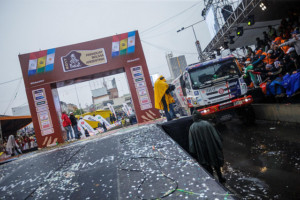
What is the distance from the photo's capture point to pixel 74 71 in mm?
8586

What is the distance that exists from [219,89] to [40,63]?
8.37 m

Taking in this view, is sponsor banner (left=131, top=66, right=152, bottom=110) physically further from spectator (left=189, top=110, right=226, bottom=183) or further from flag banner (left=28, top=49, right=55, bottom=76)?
spectator (left=189, top=110, right=226, bottom=183)

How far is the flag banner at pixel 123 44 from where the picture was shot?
8651 millimetres

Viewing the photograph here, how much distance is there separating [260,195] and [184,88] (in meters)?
5.76

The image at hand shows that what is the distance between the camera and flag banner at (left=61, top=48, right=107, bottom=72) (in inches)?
337

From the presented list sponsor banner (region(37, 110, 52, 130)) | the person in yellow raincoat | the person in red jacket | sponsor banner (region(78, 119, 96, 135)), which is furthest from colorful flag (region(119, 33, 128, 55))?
sponsor banner (region(78, 119, 96, 135))

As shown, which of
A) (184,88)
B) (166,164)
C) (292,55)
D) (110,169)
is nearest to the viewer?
(166,164)

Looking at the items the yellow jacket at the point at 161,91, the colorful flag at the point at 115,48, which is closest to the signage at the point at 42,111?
the colorful flag at the point at 115,48

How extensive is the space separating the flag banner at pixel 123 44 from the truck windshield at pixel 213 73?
349 cm

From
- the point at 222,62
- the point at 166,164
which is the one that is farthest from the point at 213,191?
the point at 222,62

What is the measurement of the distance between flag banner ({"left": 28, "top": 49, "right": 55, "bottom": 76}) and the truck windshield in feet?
22.2

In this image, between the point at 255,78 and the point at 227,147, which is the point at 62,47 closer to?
the point at 227,147

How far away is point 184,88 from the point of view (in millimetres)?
8047

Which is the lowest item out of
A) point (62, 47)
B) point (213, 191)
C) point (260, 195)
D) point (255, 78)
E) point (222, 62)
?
point (260, 195)
